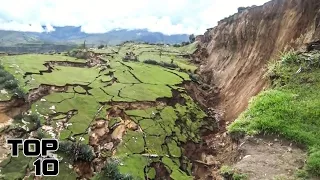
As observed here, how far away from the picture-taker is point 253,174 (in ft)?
25.6

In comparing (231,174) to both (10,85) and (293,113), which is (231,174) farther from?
(10,85)

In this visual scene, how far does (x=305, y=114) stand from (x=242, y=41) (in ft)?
77.5

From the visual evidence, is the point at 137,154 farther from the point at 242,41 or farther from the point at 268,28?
the point at 242,41

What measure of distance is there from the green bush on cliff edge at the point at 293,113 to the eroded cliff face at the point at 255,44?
706 centimetres

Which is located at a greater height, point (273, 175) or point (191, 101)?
point (273, 175)

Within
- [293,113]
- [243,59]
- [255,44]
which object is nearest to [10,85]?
[293,113]

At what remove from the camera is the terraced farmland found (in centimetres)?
1598

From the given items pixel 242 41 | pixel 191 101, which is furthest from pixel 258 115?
pixel 242 41

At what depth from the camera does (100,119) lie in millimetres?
18906

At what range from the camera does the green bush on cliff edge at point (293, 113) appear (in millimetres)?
8691

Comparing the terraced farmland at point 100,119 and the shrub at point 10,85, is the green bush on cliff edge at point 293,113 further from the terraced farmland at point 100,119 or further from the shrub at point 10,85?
the shrub at point 10,85

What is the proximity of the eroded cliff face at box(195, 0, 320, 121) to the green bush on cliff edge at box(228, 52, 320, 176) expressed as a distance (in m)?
7.06

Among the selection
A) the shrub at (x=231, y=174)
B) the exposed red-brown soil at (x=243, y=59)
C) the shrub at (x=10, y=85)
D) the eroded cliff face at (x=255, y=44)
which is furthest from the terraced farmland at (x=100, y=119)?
the shrub at (x=231, y=174)

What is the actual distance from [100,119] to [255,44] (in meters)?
15.2
